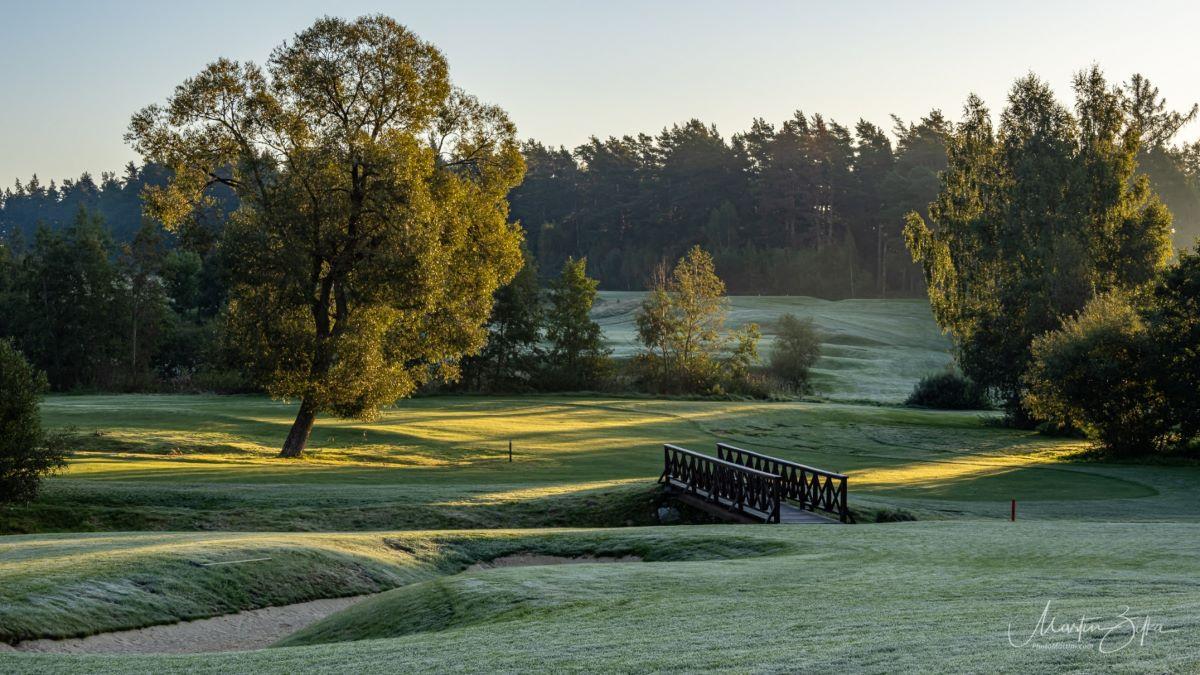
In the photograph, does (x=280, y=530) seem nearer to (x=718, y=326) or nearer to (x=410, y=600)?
(x=410, y=600)

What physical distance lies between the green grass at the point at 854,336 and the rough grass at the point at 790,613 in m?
66.1

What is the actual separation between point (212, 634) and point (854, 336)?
4100 inches

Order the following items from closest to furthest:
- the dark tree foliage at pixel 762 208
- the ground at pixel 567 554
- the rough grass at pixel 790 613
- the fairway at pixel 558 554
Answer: the rough grass at pixel 790 613, the ground at pixel 567 554, the fairway at pixel 558 554, the dark tree foliage at pixel 762 208

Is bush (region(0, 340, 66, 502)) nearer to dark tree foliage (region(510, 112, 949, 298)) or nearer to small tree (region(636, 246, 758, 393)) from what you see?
small tree (region(636, 246, 758, 393))

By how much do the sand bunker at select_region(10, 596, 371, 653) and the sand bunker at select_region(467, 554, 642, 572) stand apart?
13.2 feet

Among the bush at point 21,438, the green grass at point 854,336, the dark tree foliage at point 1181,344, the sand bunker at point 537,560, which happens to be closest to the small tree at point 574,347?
the green grass at point 854,336

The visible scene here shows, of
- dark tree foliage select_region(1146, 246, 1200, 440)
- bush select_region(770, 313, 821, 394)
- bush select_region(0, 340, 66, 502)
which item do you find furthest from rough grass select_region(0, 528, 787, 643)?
bush select_region(770, 313, 821, 394)

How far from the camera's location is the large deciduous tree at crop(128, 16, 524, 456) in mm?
39625

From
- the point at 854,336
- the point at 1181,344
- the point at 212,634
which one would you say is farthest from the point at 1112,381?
→ the point at 854,336

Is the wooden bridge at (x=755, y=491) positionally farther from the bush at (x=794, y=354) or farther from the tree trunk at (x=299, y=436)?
the bush at (x=794, y=354)

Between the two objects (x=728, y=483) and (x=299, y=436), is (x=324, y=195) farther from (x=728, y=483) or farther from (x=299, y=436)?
(x=728, y=483)

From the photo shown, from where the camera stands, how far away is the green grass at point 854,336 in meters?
94.9

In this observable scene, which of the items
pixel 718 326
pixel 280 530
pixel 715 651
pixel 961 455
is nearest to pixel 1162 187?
pixel 718 326

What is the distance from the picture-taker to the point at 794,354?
3504 inches
